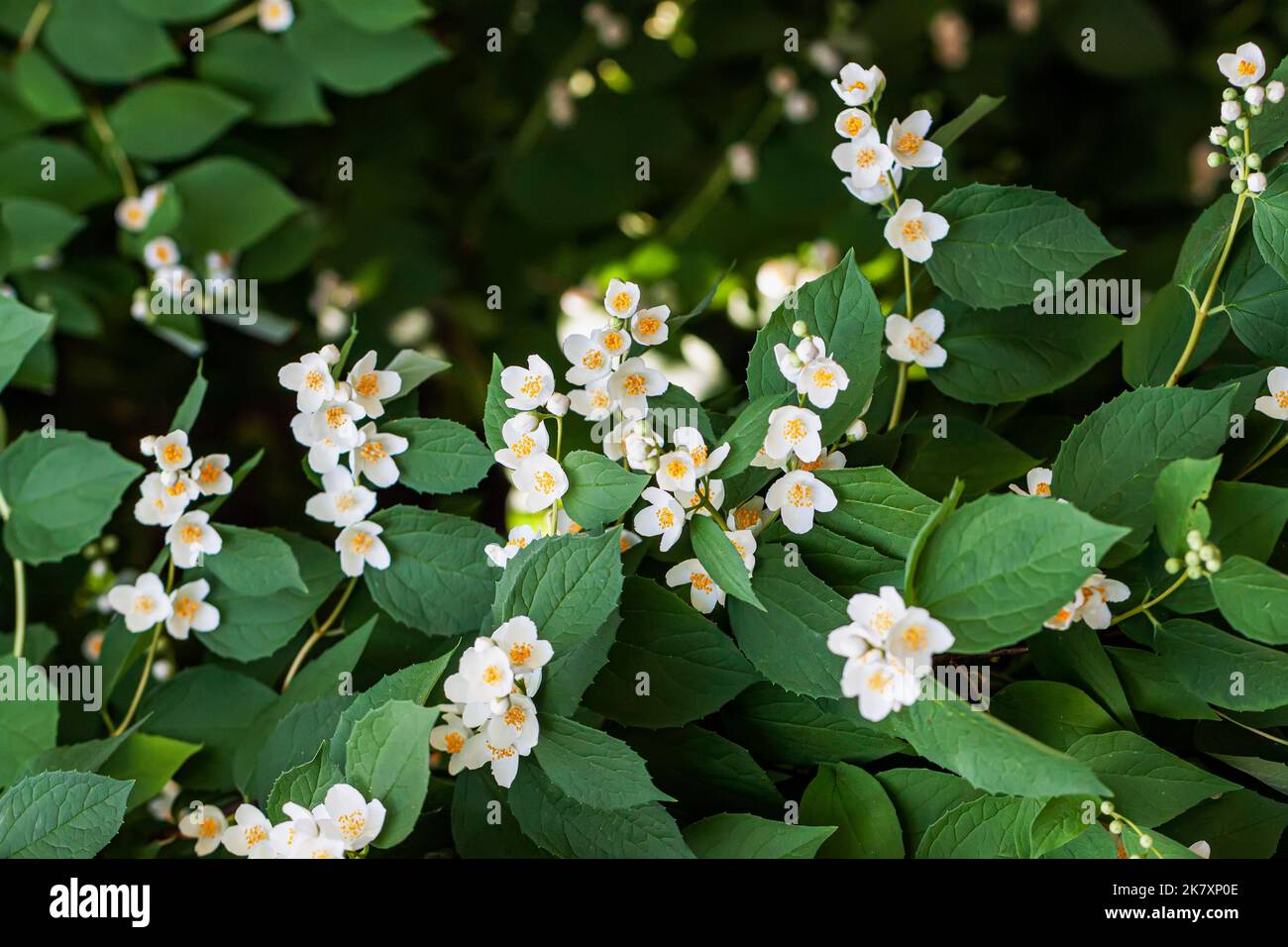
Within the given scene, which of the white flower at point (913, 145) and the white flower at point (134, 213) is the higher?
the white flower at point (134, 213)

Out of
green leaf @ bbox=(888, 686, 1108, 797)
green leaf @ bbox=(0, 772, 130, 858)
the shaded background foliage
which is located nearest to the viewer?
green leaf @ bbox=(888, 686, 1108, 797)

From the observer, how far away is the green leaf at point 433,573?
0.52 m

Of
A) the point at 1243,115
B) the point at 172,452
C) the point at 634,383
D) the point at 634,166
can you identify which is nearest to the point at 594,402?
the point at 634,383

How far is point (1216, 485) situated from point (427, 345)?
1316mm

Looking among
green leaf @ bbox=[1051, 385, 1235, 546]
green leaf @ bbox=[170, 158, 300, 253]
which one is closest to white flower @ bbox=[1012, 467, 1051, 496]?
green leaf @ bbox=[1051, 385, 1235, 546]

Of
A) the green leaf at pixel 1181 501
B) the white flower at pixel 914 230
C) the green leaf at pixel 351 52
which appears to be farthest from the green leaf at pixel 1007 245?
the green leaf at pixel 351 52

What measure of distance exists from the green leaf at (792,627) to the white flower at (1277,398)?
0.22 metres

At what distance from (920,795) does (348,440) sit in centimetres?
30

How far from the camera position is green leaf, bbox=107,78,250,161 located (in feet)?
3.12

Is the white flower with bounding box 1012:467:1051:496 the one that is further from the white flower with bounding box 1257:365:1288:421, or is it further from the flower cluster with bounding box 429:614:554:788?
the flower cluster with bounding box 429:614:554:788

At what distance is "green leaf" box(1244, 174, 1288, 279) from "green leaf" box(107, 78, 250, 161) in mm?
823

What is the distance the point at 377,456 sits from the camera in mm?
515

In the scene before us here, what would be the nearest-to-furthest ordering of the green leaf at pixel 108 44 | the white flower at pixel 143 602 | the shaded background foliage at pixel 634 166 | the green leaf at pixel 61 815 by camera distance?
the green leaf at pixel 61 815 → the white flower at pixel 143 602 → the green leaf at pixel 108 44 → the shaded background foliage at pixel 634 166

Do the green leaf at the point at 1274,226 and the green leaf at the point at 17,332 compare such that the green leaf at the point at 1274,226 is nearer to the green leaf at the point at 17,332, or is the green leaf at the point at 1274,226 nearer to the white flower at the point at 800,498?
the white flower at the point at 800,498
